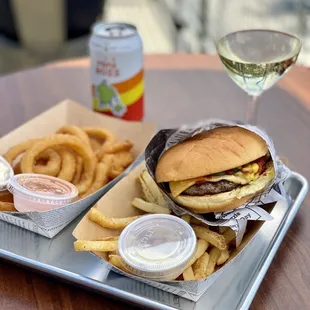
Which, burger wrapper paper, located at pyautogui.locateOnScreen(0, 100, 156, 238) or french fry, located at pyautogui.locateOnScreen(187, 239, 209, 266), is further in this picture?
burger wrapper paper, located at pyautogui.locateOnScreen(0, 100, 156, 238)

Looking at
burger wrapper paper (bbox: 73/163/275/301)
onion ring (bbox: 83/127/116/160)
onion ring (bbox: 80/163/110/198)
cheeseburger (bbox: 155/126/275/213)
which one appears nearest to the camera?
burger wrapper paper (bbox: 73/163/275/301)

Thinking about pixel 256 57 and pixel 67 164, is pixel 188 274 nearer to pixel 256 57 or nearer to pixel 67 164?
pixel 67 164

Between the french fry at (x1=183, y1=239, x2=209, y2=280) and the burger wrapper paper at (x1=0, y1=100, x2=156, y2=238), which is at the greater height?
the french fry at (x1=183, y1=239, x2=209, y2=280)

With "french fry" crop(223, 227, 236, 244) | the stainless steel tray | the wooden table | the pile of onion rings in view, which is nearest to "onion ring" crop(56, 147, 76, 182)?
the pile of onion rings

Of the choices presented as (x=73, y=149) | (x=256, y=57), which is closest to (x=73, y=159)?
Result: (x=73, y=149)

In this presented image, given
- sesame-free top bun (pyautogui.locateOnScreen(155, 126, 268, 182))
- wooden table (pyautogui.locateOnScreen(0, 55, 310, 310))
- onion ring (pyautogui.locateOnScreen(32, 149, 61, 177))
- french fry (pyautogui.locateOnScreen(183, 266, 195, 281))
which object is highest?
sesame-free top bun (pyautogui.locateOnScreen(155, 126, 268, 182))

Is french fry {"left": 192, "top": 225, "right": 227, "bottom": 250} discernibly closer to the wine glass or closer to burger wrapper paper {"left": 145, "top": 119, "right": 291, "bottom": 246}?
burger wrapper paper {"left": 145, "top": 119, "right": 291, "bottom": 246}

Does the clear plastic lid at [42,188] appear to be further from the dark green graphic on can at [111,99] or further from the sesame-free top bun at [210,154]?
the dark green graphic on can at [111,99]
